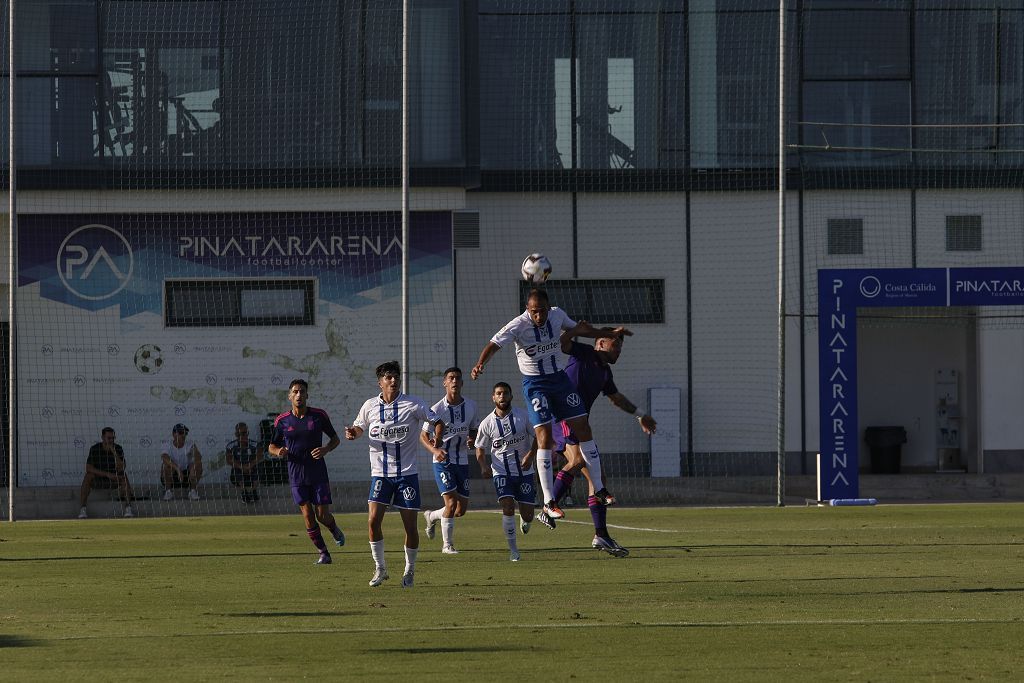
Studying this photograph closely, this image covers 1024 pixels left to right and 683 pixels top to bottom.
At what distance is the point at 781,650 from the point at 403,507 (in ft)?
15.4

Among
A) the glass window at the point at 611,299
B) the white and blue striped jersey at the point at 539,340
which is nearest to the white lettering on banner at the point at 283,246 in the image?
the glass window at the point at 611,299

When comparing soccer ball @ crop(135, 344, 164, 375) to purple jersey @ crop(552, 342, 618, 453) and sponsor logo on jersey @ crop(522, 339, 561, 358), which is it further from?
sponsor logo on jersey @ crop(522, 339, 561, 358)

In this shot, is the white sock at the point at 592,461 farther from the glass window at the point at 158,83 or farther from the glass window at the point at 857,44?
the glass window at the point at 857,44

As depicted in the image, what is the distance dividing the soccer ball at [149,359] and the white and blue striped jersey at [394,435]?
16524 millimetres

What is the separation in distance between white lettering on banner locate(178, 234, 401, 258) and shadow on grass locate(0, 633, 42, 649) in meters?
19.2

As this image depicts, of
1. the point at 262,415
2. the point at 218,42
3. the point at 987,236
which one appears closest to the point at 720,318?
the point at 987,236

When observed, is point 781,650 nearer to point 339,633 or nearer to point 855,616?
point 855,616

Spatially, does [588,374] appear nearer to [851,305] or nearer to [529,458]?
[529,458]

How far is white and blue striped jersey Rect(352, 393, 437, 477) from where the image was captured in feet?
44.1

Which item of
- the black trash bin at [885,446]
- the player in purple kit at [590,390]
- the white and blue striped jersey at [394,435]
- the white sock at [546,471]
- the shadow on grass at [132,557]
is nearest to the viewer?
the white and blue striped jersey at [394,435]

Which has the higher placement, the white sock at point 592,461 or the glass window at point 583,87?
the glass window at point 583,87

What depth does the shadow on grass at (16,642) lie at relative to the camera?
33.3 feet

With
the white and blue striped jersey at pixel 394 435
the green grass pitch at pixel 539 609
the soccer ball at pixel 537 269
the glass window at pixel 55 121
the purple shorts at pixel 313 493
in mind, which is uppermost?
the glass window at pixel 55 121

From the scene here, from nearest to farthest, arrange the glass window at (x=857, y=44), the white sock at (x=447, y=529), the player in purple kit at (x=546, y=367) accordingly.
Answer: the player in purple kit at (x=546, y=367), the white sock at (x=447, y=529), the glass window at (x=857, y=44)
